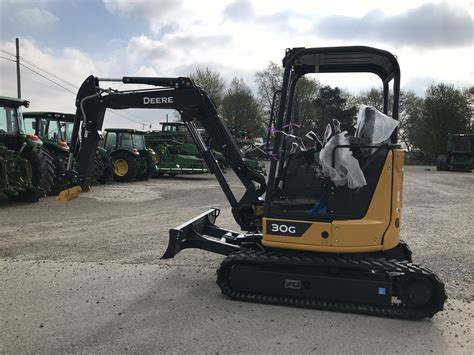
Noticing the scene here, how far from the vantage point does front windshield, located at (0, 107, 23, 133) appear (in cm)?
1063

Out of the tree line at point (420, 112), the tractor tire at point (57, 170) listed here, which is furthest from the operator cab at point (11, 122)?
the tree line at point (420, 112)

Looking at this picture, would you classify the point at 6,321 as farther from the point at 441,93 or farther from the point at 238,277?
the point at 441,93

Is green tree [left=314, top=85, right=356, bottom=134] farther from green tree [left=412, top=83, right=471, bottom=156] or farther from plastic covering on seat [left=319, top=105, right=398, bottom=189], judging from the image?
green tree [left=412, top=83, right=471, bottom=156]

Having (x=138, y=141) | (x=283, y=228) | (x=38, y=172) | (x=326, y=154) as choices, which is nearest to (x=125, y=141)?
(x=138, y=141)

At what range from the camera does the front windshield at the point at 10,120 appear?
10.6m

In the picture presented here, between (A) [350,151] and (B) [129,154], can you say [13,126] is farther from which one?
(A) [350,151]

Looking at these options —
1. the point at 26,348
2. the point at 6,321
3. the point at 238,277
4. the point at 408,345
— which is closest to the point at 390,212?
the point at 408,345

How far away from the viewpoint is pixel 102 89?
5.49 metres

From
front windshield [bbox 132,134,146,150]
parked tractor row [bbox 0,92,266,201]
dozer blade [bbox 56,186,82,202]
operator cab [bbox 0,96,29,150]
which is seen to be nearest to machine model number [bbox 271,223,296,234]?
parked tractor row [bbox 0,92,266,201]

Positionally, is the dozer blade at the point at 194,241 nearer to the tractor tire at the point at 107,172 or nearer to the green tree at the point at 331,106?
the green tree at the point at 331,106

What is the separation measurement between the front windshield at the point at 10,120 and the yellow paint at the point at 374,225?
30.7ft

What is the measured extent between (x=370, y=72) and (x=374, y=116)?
3.23 feet

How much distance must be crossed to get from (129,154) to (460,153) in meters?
23.8

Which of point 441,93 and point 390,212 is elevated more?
point 441,93
